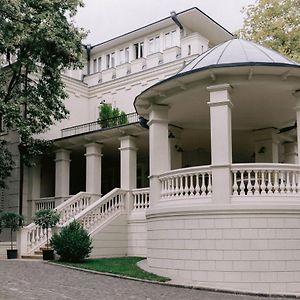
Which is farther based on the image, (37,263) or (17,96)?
(17,96)

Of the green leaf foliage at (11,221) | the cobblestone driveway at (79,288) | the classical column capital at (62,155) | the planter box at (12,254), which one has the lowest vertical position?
the cobblestone driveway at (79,288)

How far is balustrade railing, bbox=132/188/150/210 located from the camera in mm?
19828

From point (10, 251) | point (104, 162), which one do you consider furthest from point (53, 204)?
point (10, 251)

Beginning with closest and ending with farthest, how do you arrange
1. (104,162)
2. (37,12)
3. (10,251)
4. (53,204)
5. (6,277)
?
(6,277), (10,251), (37,12), (53,204), (104,162)

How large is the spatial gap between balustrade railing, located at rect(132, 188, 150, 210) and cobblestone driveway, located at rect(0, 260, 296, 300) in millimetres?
6371

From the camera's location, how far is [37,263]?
15781 mm

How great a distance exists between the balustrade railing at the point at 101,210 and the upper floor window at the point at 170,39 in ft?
38.5

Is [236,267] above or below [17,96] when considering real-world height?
below

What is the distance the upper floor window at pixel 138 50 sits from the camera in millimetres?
30859

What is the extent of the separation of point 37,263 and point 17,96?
10042 millimetres

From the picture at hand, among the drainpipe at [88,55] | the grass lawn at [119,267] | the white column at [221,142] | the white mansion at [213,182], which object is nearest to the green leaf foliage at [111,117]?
the white mansion at [213,182]

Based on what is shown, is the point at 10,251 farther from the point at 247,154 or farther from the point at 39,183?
the point at 247,154

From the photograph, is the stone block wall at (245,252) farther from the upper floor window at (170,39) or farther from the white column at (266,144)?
the upper floor window at (170,39)

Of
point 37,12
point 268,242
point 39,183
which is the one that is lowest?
point 268,242
